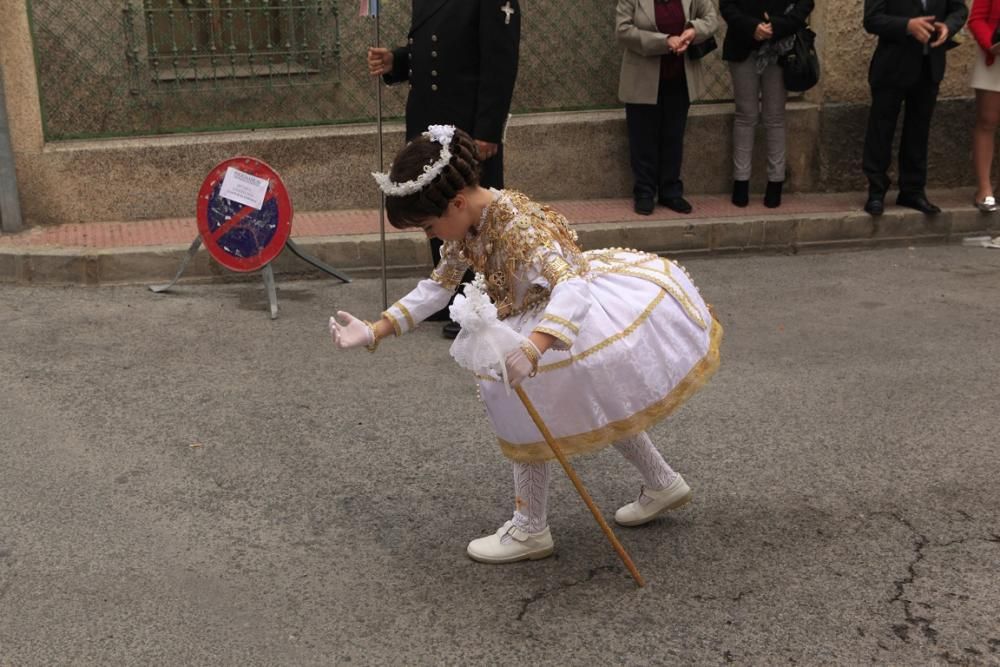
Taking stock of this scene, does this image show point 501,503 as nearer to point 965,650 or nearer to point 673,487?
point 673,487

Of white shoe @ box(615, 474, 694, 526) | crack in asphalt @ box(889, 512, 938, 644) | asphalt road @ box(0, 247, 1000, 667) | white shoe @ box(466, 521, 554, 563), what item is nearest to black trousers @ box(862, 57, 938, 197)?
asphalt road @ box(0, 247, 1000, 667)

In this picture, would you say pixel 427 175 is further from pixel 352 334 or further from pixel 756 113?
pixel 756 113

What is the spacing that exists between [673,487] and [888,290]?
3.83 meters

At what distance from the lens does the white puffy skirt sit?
342cm

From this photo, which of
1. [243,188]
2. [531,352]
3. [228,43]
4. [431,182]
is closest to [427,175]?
[431,182]

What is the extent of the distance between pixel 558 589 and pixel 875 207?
5.85m

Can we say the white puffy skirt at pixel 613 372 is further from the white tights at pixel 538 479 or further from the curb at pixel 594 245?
the curb at pixel 594 245

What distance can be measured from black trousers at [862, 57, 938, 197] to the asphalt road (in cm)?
257

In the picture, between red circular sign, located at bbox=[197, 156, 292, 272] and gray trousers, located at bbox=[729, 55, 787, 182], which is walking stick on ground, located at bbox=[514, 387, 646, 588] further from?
gray trousers, located at bbox=[729, 55, 787, 182]

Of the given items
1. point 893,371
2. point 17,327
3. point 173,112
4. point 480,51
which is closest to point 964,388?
point 893,371

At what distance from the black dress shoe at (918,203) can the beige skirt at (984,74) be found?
35.2 inches

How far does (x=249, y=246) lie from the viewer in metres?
6.84

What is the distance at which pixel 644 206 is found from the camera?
28.3 feet

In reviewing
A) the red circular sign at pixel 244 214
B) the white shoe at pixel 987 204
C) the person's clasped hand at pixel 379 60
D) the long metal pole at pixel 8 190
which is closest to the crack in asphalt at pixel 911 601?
the person's clasped hand at pixel 379 60
